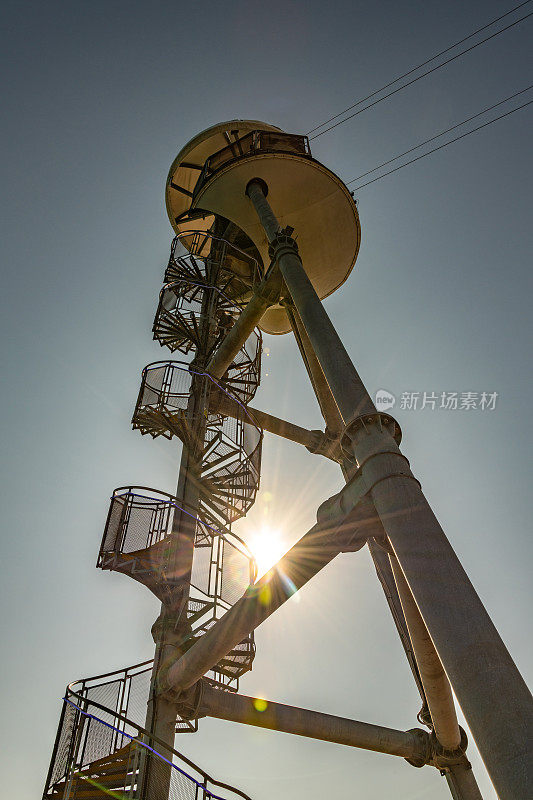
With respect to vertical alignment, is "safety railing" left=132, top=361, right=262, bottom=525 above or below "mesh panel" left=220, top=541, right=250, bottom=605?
above

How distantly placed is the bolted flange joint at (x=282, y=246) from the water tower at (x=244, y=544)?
45mm

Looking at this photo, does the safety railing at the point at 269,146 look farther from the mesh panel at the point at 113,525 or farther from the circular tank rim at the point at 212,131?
the mesh panel at the point at 113,525

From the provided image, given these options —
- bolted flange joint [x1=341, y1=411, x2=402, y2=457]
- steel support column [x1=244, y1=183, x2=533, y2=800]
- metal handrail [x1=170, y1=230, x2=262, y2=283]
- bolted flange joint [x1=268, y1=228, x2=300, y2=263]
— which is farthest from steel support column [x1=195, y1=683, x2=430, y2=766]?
metal handrail [x1=170, y1=230, x2=262, y2=283]

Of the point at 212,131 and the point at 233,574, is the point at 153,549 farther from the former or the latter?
the point at 212,131

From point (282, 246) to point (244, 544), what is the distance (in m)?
5.72

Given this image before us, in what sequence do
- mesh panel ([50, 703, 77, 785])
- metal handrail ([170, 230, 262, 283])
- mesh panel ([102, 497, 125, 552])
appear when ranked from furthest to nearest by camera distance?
metal handrail ([170, 230, 262, 283]) → mesh panel ([102, 497, 125, 552]) → mesh panel ([50, 703, 77, 785])

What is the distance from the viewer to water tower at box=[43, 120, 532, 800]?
4438 millimetres

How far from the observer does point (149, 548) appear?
9180mm

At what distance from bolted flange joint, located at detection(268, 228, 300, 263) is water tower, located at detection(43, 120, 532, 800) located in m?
0.05

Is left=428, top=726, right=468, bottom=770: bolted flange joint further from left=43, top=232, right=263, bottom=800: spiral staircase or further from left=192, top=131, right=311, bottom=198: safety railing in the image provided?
left=192, top=131, right=311, bottom=198: safety railing

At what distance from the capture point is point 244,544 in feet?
32.8

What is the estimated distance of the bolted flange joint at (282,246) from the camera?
→ 9.49 m

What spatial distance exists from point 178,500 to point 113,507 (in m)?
1.23

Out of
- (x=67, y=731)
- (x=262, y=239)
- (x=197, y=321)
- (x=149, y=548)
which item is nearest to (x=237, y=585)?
(x=149, y=548)
